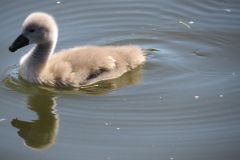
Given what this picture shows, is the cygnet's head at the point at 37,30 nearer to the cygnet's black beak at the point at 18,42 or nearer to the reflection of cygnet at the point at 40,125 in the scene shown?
the cygnet's black beak at the point at 18,42

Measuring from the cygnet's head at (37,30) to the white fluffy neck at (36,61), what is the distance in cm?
5

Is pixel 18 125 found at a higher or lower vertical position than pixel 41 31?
lower

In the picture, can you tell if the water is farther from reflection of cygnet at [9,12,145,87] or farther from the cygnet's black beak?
the cygnet's black beak

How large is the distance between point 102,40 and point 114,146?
1827mm

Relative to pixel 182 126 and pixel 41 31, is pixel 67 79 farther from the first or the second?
pixel 182 126

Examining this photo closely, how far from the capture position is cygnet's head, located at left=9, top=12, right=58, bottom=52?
212 inches

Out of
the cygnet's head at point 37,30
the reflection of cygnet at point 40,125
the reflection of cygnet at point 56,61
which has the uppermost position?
the cygnet's head at point 37,30

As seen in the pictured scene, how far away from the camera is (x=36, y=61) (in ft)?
17.9

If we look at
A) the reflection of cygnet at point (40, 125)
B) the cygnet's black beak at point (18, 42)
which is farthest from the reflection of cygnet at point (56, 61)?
the reflection of cygnet at point (40, 125)

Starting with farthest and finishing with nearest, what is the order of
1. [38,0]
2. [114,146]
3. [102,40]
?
[38,0], [102,40], [114,146]

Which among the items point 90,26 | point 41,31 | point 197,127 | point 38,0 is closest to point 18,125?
point 41,31

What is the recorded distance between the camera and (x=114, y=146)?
4.60 metres

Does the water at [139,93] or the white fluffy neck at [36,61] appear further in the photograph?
the white fluffy neck at [36,61]

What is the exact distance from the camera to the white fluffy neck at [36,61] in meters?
A: 5.44
